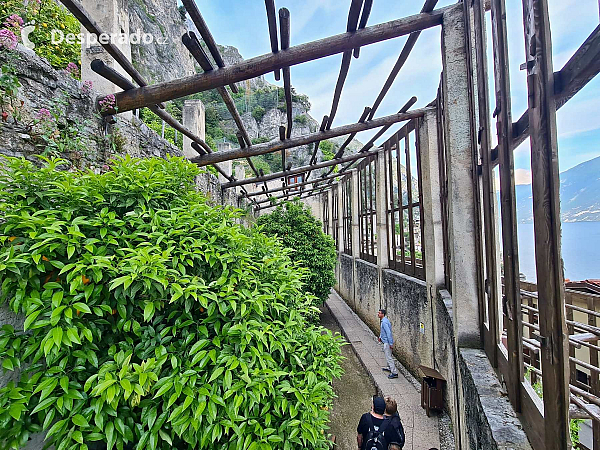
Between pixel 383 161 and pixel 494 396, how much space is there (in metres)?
6.94

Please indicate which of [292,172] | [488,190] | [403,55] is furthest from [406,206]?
[488,190]

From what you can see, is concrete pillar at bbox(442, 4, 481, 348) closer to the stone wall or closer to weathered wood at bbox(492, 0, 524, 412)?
the stone wall

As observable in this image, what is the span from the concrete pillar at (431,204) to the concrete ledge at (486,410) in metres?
2.27

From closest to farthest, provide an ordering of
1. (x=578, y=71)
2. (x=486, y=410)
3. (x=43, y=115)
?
(x=578, y=71)
(x=486, y=410)
(x=43, y=115)

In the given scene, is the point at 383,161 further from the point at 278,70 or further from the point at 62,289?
the point at 62,289

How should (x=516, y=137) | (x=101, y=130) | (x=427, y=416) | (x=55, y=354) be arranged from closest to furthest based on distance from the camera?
(x=55, y=354) < (x=516, y=137) < (x=101, y=130) < (x=427, y=416)

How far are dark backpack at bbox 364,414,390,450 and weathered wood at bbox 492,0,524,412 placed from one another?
1.52 metres

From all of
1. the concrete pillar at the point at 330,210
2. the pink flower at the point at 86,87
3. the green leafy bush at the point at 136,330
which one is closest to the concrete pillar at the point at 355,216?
the concrete pillar at the point at 330,210

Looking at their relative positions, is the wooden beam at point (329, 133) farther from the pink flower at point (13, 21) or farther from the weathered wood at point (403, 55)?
the pink flower at point (13, 21)

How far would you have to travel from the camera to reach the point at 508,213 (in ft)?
6.46

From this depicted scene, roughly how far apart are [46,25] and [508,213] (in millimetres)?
5724

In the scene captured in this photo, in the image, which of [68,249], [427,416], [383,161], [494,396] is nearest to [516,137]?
[494,396]

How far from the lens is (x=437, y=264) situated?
4.98 meters

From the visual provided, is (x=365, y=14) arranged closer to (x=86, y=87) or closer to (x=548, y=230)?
(x=548, y=230)
